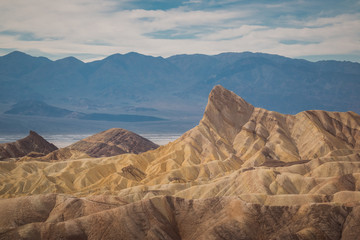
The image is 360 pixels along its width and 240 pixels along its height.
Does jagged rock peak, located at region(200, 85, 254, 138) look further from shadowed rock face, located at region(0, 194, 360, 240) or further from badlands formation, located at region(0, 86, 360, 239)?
shadowed rock face, located at region(0, 194, 360, 240)

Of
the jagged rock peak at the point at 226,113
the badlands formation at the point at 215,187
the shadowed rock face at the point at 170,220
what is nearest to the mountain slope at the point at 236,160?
the jagged rock peak at the point at 226,113

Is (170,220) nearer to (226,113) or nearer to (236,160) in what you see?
(236,160)

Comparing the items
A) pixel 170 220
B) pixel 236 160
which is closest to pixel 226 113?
pixel 236 160

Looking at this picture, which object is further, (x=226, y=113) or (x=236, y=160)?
(x=226, y=113)

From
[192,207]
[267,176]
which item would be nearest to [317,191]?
[267,176]

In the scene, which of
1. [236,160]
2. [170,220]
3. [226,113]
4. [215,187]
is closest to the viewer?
[170,220]

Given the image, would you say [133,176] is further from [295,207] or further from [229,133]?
[295,207]
